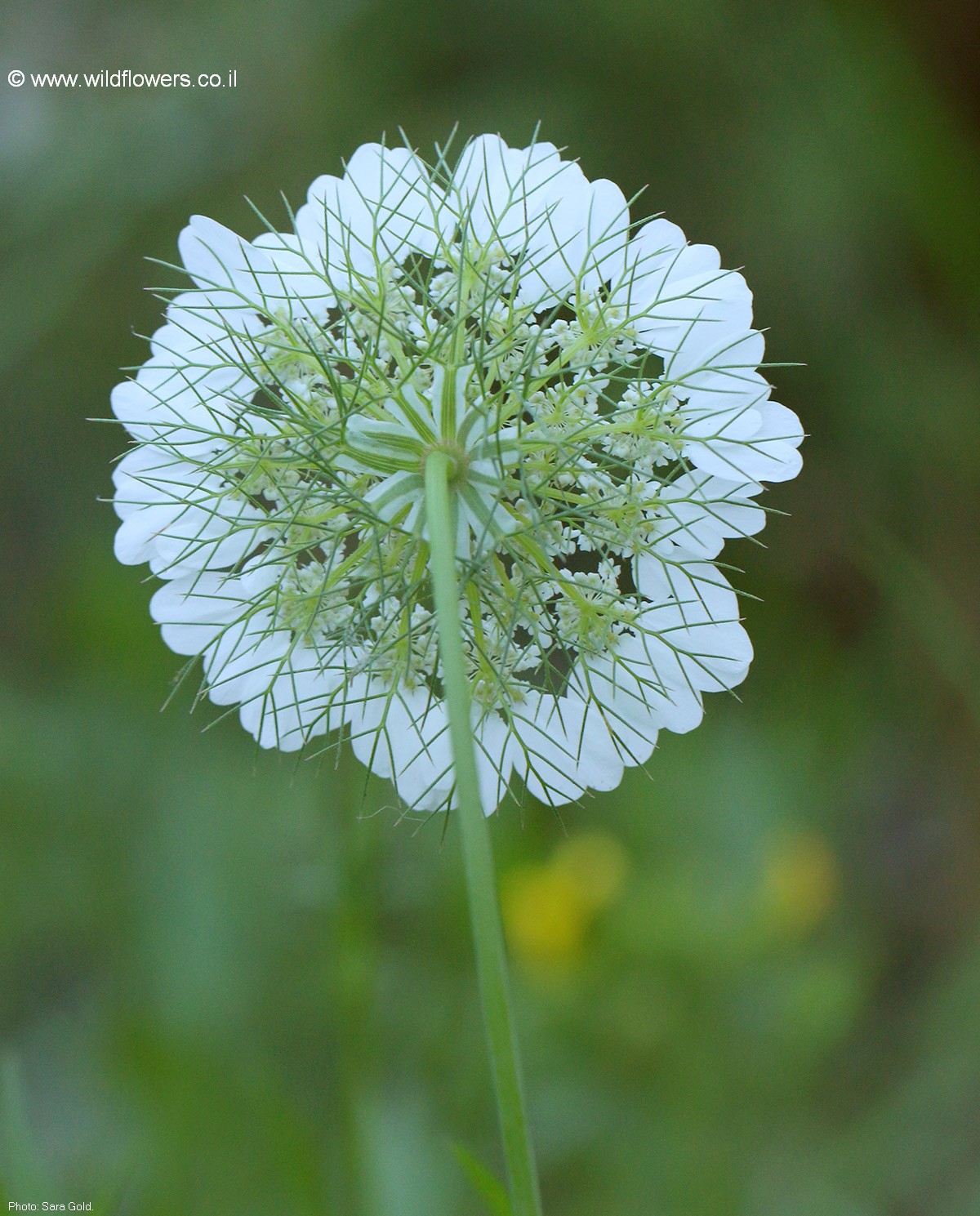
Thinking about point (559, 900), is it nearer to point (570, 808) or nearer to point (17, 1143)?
point (570, 808)

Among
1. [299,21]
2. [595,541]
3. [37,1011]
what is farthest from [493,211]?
[299,21]

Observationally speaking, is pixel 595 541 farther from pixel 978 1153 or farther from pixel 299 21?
pixel 299 21

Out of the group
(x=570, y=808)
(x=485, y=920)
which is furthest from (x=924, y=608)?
(x=485, y=920)

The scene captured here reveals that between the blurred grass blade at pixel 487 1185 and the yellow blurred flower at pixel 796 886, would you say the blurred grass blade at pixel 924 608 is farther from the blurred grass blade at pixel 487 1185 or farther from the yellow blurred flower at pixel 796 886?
the blurred grass blade at pixel 487 1185

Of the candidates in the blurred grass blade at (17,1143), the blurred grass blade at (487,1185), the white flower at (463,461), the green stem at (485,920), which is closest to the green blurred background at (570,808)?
the blurred grass blade at (17,1143)
